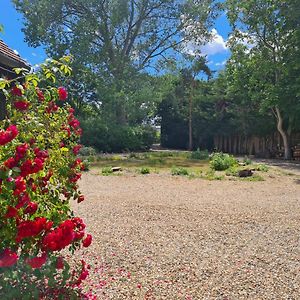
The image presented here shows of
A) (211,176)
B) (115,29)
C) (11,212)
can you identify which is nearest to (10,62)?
(11,212)

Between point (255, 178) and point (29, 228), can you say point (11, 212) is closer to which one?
point (29, 228)

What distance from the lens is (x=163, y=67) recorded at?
75.3ft

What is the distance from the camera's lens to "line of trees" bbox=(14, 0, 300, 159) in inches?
607

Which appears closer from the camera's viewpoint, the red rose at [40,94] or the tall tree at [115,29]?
the red rose at [40,94]

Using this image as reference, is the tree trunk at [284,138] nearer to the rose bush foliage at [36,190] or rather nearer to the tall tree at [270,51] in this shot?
the tall tree at [270,51]

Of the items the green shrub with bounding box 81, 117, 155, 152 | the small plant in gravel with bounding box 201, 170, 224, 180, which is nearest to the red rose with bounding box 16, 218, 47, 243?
the small plant in gravel with bounding box 201, 170, 224, 180

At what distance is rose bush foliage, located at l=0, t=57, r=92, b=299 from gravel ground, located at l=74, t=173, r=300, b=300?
0.67 m

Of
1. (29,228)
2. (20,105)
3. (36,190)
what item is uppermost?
(20,105)

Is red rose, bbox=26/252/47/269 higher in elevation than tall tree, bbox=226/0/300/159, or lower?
lower

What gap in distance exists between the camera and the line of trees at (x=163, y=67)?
1541cm

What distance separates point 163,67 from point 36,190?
21650 mm

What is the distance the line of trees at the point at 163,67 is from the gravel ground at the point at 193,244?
33.1ft

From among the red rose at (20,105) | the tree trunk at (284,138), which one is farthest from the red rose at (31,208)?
the tree trunk at (284,138)

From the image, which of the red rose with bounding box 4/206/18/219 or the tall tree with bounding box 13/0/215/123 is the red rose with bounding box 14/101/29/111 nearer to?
the red rose with bounding box 4/206/18/219
